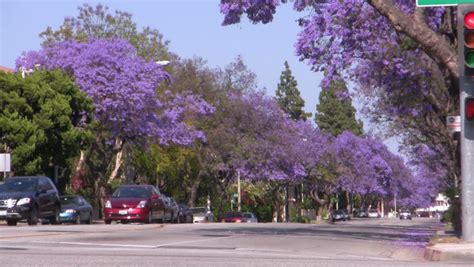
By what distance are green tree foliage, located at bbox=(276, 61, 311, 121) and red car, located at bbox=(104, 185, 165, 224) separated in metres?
77.2

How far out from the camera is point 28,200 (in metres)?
31.2

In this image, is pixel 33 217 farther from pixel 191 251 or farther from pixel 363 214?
pixel 363 214

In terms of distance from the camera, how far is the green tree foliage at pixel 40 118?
42969mm

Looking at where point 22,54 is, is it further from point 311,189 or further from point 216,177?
point 311,189

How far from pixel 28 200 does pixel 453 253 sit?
18.3 m

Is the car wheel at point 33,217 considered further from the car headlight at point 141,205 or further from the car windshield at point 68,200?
the car windshield at point 68,200

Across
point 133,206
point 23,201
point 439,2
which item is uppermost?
point 439,2

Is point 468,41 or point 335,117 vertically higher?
point 335,117

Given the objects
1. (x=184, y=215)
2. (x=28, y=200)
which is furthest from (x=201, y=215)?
(x=28, y=200)

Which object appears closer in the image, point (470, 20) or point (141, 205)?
point (470, 20)

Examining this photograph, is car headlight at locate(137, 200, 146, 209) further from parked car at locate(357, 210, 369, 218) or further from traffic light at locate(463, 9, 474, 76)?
parked car at locate(357, 210, 369, 218)

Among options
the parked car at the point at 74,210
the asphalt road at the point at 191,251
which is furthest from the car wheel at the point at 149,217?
the asphalt road at the point at 191,251

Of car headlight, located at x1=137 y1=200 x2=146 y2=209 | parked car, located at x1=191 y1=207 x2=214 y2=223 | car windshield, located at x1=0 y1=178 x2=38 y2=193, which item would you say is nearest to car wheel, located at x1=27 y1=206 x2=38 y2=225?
car windshield, located at x1=0 y1=178 x2=38 y2=193

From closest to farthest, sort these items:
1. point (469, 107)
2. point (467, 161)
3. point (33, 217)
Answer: point (469, 107) < point (467, 161) < point (33, 217)
